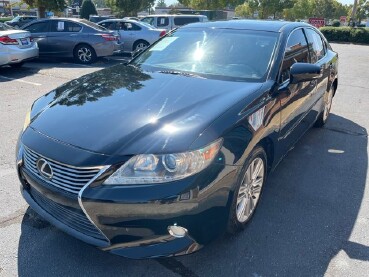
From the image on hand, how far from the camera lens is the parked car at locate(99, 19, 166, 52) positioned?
41.7 feet

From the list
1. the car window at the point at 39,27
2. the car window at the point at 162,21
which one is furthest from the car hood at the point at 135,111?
the car window at the point at 162,21

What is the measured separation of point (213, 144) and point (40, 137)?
1.21 meters

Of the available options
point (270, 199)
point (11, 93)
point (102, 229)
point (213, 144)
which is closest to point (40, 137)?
point (102, 229)

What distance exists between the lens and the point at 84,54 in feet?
36.7

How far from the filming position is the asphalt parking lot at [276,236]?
2.46 m

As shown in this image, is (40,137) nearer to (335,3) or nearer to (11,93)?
(11,93)

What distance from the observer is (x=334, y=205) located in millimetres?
3326

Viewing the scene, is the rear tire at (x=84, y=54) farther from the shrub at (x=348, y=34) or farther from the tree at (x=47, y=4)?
the shrub at (x=348, y=34)

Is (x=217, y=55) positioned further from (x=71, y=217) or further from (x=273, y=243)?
(x=71, y=217)

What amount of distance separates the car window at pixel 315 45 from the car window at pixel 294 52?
0.24 meters

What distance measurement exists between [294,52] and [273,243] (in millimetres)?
2023

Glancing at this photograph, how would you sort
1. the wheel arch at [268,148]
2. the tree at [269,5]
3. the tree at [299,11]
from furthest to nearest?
the tree at [299,11] < the tree at [269,5] < the wheel arch at [268,148]

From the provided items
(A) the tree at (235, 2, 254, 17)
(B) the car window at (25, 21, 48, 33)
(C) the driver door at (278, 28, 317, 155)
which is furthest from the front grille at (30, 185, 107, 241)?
(A) the tree at (235, 2, 254, 17)

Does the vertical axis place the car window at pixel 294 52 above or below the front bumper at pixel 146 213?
above
